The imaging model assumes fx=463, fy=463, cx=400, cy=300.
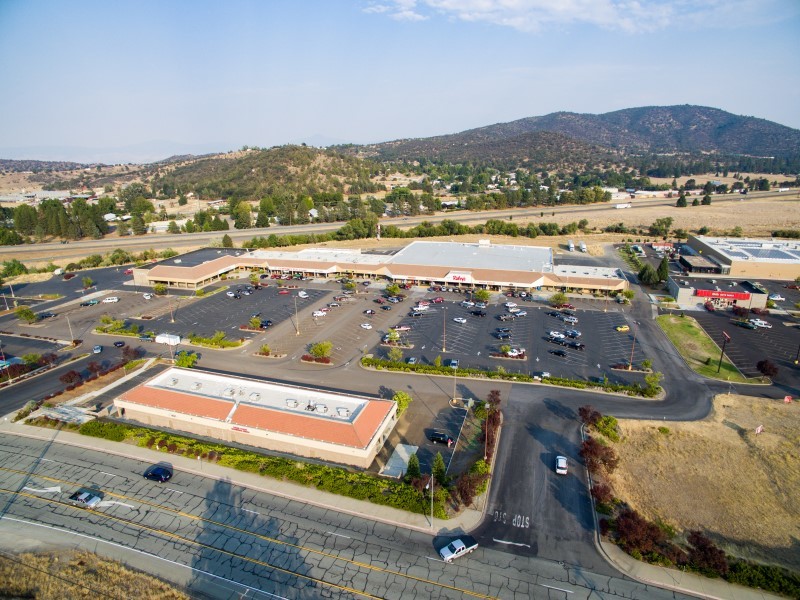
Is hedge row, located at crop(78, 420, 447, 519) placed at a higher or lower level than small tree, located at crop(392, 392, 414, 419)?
lower

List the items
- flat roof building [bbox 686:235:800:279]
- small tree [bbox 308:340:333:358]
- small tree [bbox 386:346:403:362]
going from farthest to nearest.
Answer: flat roof building [bbox 686:235:800:279] → small tree [bbox 308:340:333:358] → small tree [bbox 386:346:403:362]

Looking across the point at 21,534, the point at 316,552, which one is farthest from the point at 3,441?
the point at 316,552

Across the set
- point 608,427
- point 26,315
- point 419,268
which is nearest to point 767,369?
point 608,427

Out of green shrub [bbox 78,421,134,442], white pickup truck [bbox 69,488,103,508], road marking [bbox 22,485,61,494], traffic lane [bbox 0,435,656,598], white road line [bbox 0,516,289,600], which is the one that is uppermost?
green shrub [bbox 78,421,134,442]

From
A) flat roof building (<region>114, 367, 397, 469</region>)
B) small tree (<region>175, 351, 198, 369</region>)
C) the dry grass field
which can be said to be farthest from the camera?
small tree (<region>175, 351, 198, 369</region>)

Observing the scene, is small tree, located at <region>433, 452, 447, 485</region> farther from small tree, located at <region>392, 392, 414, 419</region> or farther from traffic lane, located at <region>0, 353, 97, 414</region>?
traffic lane, located at <region>0, 353, 97, 414</region>

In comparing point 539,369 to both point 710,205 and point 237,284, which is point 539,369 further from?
point 710,205

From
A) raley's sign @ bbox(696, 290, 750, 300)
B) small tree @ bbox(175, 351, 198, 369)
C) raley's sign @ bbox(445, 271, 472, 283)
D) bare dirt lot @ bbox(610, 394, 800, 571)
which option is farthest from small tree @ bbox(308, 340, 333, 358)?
raley's sign @ bbox(696, 290, 750, 300)

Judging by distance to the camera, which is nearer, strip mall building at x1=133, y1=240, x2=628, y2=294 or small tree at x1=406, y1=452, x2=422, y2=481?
small tree at x1=406, y1=452, x2=422, y2=481
